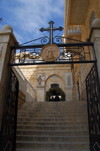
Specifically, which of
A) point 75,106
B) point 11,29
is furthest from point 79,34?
point 11,29

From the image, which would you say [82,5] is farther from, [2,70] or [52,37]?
[2,70]

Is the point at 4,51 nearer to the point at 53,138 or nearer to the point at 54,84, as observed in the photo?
the point at 53,138

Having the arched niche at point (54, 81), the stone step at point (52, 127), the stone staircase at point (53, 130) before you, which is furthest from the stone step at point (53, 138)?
the arched niche at point (54, 81)

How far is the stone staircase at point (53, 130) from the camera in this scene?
178 inches

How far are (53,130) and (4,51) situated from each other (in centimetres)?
374

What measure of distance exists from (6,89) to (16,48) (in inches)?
61.5

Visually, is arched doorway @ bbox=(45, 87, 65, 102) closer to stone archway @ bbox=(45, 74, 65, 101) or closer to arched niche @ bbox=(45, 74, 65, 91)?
stone archway @ bbox=(45, 74, 65, 101)

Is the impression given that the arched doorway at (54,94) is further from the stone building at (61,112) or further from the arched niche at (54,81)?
the stone building at (61,112)

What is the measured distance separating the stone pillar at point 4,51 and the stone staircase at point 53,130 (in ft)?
6.38

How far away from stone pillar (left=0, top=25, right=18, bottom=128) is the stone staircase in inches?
76.5

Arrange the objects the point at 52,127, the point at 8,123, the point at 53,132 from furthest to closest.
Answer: the point at 52,127, the point at 53,132, the point at 8,123

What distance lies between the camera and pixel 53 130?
5.53m

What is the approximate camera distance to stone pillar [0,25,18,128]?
3979 millimetres

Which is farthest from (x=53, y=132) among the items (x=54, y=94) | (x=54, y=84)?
(x=54, y=84)
